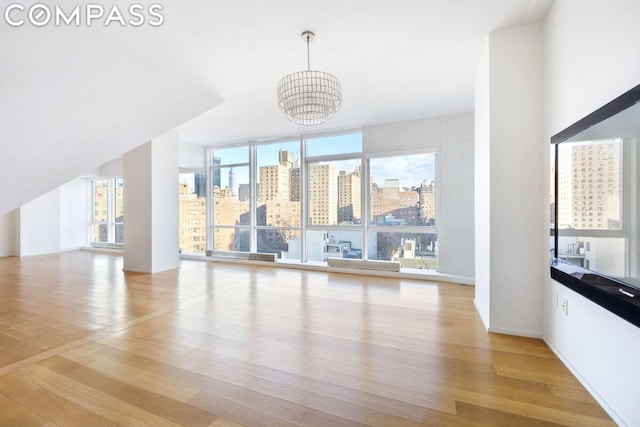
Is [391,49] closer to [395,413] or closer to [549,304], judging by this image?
[549,304]

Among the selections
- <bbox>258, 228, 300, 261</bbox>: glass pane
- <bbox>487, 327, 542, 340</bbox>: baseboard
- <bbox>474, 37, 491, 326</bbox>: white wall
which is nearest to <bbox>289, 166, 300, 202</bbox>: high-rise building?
<bbox>258, 228, 300, 261</bbox>: glass pane

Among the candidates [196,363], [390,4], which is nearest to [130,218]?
[196,363]

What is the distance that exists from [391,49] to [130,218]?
5603 mm

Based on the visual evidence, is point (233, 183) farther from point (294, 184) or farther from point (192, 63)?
point (192, 63)

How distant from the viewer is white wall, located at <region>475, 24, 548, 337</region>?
2494 mm

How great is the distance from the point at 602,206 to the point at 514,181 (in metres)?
1.11

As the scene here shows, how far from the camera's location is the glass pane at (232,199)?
6.77 m

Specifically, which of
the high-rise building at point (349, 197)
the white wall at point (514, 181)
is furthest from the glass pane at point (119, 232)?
the white wall at point (514, 181)

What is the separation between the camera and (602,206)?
59.5 inches

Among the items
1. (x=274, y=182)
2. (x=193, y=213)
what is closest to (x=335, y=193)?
(x=274, y=182)

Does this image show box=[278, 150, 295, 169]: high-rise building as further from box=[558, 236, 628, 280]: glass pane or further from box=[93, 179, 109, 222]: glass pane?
box=[93, 179, 109, 222]: glass pane

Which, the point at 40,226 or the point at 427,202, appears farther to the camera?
the point at 40,226

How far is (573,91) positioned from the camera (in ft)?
6.40

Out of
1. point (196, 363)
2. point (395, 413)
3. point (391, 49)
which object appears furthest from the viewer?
point (391, 49)
